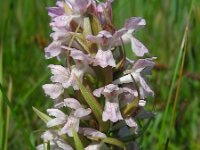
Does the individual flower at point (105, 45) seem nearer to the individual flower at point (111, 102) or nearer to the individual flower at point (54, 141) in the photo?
the individual flower at point (111, 102)

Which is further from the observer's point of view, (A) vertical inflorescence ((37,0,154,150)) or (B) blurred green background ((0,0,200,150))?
(B) blurred green background ((0,0,200,150))

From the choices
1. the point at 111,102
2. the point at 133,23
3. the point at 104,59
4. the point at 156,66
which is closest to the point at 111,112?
the point at 111,102

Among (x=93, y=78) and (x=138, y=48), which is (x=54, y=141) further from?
(x=138, y=48)

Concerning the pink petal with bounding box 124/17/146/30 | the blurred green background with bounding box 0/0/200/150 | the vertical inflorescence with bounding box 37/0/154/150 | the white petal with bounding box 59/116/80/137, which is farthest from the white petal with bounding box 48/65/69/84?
the blurred green background with bounding box 0/0/200/150

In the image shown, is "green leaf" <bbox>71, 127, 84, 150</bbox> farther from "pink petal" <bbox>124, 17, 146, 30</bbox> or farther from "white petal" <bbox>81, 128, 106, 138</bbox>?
"pink petal" <bbox>124, 17, 146, 30</bbox>

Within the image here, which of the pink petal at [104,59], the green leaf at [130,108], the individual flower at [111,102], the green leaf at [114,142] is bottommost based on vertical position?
the green leaf at [114,142]

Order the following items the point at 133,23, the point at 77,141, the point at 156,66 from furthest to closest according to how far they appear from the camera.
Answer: the point at 156,66
the point at 133,23
the point at 77,141

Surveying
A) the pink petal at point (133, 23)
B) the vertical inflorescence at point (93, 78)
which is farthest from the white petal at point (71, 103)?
the pink petal at point (133, 23)

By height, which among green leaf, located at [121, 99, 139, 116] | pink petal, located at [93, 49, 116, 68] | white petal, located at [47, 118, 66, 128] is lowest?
white petal, located at [47, 118, 66, 128]
